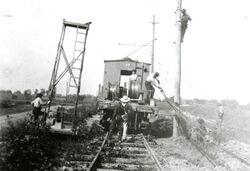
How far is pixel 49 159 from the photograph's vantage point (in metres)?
7.46

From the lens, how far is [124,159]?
8.11 meters

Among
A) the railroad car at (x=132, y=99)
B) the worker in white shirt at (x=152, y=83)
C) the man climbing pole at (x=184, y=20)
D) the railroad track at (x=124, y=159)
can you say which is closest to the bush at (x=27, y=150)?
the railroad track at (x=124, y=159)

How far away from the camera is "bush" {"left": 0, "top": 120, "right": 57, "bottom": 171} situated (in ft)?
21.4

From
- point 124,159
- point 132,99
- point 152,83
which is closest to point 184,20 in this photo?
point 152,83

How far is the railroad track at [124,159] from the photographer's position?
7.19m

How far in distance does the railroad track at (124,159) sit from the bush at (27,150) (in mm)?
1255

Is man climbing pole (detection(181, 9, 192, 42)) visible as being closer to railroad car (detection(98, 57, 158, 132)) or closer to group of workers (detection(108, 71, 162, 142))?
group of workers (detection(108, 71, 162, 142))

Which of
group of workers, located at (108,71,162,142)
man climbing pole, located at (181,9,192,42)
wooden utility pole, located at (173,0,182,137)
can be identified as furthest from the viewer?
man climbing pole, located at (181,9,192,42)

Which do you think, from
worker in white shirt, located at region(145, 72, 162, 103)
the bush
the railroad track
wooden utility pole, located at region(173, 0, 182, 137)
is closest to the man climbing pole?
wooden utility pole, located at region(173, 0, 182, 137)

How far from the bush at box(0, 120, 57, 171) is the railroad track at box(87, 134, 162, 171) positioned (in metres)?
1.26

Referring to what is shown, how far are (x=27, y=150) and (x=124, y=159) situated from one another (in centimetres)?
270

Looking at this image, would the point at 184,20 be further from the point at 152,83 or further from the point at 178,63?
the point at 152,83

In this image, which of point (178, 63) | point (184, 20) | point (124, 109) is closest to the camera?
point (124, 109)

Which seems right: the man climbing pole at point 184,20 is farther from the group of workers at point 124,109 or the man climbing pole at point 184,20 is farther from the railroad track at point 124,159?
the railroad track at point 124,159
